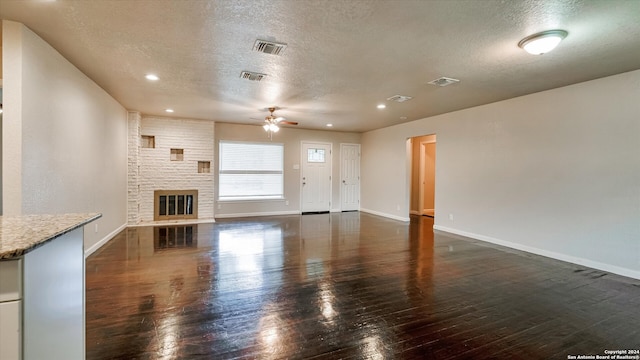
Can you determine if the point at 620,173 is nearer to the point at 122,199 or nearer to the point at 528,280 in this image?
the point at 528,280

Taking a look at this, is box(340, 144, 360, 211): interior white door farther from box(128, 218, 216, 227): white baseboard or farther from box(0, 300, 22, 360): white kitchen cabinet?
box(0, 300, 22, 360): white kitchen cabinet

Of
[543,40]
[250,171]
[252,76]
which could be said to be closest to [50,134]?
[252,76]

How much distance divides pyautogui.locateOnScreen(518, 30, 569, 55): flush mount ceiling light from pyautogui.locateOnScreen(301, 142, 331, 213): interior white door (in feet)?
20.4

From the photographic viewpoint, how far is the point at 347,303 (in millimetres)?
2727

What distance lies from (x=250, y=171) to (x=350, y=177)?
3.13m

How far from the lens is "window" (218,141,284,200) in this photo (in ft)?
25.1

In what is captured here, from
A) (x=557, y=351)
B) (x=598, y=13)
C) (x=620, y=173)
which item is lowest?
(x=557, y=351)

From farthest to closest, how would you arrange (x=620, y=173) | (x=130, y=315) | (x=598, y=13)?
(x=620, y=173), (x=130, y=315), (x=598, y=13)

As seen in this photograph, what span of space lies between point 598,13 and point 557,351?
256cm

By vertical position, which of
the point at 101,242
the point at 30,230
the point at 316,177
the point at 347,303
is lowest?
the point at 347,303

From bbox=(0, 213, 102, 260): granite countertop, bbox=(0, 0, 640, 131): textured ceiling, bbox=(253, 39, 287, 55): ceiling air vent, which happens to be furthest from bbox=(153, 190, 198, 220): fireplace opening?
bbox=(0, 213, 102, 260): granite countertop

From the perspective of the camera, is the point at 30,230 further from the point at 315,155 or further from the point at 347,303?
the point at 315,155

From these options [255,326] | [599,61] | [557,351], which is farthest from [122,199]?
[599,61]

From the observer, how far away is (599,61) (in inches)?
127
